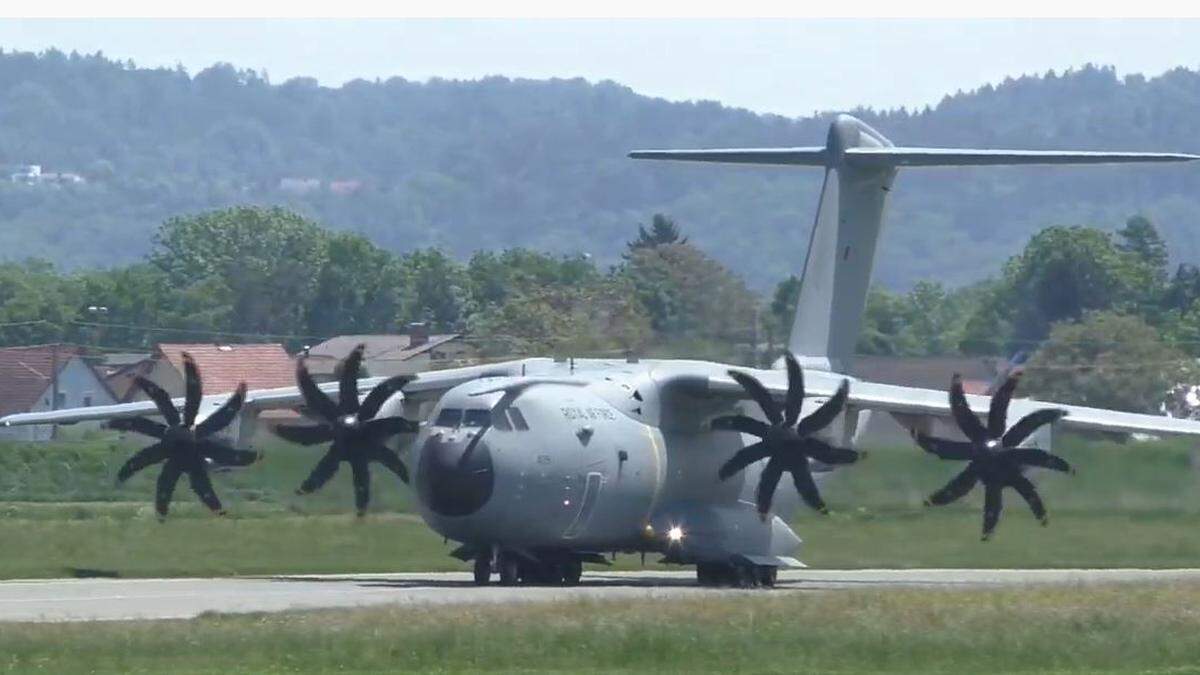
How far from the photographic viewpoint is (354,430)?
31.4m

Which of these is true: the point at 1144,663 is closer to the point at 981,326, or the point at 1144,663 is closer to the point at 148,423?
the point at 148,423

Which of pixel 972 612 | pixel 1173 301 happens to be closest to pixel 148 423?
pixel 972 612

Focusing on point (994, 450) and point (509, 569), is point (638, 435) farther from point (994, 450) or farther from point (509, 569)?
point (994, 450)

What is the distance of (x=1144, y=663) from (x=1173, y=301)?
66.9 meters

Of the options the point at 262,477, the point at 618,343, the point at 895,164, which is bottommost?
the point at 262,477

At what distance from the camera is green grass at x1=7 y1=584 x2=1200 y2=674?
19.7m

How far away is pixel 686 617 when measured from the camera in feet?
72.5

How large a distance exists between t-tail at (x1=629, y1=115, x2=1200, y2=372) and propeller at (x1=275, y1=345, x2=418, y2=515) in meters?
5.95

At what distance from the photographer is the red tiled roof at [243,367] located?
62.3 m

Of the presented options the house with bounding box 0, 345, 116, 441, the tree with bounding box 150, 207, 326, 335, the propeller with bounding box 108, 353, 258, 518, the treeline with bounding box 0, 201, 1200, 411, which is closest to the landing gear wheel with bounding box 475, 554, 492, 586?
the propeller with bounding box 108, 353, 258, 518

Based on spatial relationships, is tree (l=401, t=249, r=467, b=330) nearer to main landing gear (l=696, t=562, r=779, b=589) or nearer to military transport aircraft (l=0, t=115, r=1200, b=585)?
military transport aircraft (l=0, t=115, r=1200, b=585)

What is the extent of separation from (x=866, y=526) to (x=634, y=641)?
56.9 ft

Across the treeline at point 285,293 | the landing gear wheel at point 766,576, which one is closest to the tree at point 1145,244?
the treeline at point 285,293

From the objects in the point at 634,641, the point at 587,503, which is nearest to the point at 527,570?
the point at 587,503
